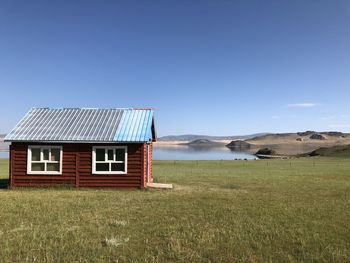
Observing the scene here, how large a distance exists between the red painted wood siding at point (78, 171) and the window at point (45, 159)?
0.93 ft

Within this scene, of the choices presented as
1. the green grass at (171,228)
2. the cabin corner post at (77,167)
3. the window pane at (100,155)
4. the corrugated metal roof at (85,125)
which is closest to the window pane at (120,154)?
the window pane at (100,155)

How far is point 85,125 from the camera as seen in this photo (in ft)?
72.2

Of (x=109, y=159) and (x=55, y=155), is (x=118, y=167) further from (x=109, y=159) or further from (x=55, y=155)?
(x=55, y=155)

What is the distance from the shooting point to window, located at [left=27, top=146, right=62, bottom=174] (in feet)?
68.1

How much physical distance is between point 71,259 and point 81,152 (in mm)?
13306

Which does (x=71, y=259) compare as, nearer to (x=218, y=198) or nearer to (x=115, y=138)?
(x=218, y=198)

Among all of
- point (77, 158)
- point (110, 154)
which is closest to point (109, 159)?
point (110, 154)

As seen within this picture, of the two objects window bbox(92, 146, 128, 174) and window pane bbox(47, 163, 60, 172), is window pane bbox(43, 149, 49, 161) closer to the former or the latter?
window pane bbox(47, 163, 60, 172)

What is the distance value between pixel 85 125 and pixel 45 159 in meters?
3.12

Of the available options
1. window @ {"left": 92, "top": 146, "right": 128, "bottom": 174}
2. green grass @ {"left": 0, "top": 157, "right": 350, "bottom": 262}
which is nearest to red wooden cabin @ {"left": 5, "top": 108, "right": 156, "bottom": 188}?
window @ {"left": 92, "top": 146, "right": 128, "bottom": 174}

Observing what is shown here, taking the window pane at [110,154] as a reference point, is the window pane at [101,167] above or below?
below

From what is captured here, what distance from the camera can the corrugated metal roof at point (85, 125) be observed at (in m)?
20.5

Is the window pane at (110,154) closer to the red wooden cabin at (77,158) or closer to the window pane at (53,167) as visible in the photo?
the red wooden cabin at (77,158)

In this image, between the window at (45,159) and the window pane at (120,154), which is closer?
the window at (45,159)
